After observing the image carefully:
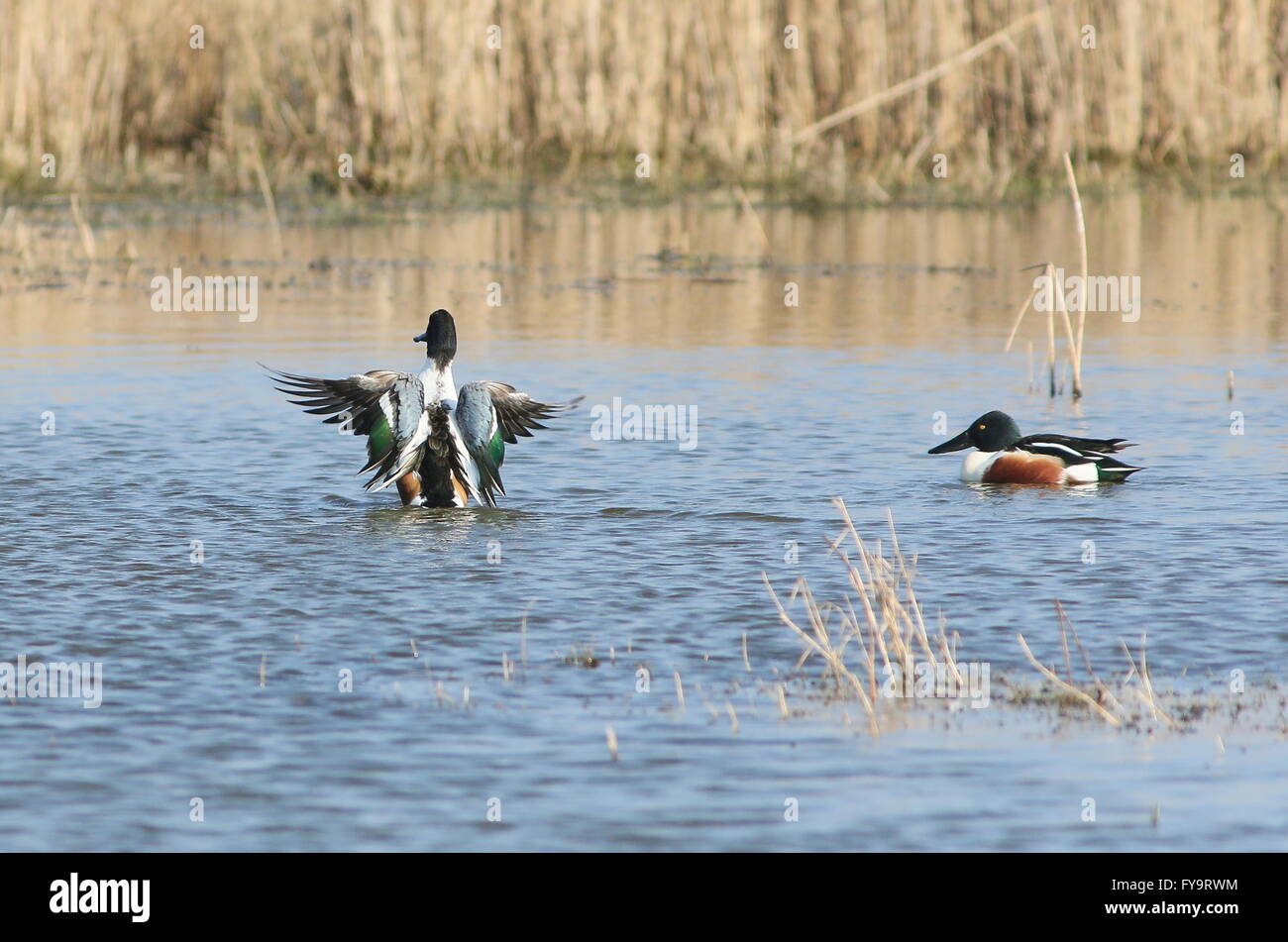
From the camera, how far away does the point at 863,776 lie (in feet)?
18.9

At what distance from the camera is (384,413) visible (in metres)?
9.61

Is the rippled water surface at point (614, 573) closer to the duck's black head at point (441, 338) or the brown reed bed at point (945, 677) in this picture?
the brown reed bed at point (945, 677)

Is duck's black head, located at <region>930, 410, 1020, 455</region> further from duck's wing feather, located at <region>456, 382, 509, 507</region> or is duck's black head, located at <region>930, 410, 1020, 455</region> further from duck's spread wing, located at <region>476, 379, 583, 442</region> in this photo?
duck's wing feather, located at <region>456, 382, 509, 507</region>

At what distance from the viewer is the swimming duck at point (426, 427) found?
9562mm

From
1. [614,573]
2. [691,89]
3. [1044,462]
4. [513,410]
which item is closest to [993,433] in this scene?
[1044,462]

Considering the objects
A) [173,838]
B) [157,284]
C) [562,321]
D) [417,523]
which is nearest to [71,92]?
[157,284]

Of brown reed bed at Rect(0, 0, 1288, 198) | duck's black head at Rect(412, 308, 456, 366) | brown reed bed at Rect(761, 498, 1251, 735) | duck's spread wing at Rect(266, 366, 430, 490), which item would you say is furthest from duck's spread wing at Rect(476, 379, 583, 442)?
brown reed bed at Rect(0, 0, 1288, 198)

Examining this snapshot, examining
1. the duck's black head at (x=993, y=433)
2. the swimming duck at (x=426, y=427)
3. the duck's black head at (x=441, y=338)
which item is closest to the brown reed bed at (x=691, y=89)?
the duck's black head at (x=993, y=433)

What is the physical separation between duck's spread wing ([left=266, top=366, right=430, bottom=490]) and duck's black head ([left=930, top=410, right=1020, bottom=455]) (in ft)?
8.83

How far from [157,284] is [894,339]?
620 cm

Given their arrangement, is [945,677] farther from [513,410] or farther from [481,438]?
[513,410]

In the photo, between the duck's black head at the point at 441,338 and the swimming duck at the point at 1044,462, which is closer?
the duck's black head at the point at 441,338

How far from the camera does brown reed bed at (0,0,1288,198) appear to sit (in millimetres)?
21953
